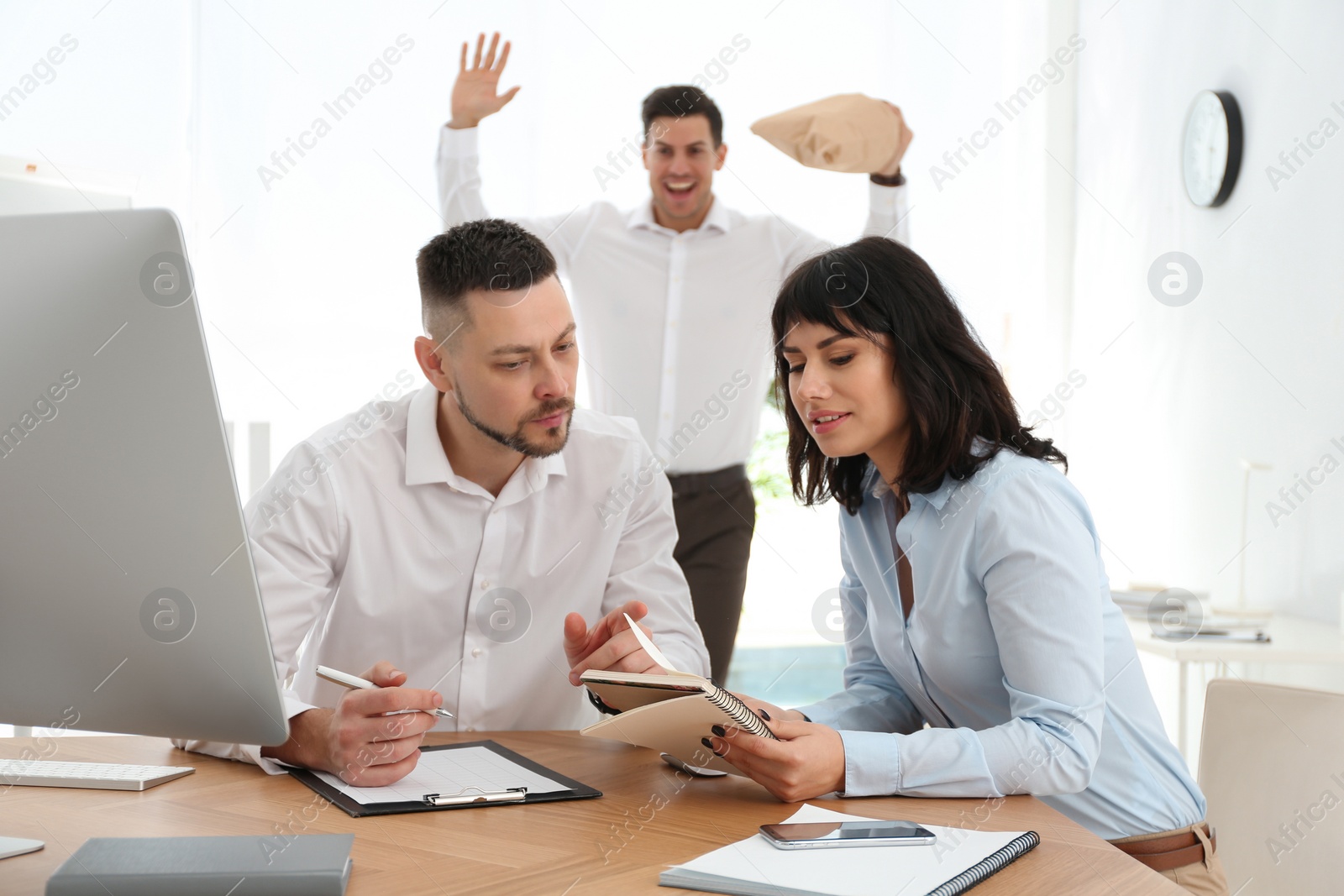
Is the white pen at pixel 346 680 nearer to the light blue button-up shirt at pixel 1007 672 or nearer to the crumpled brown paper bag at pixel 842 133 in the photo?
the light blue button-up shirt at pixel 1007 672

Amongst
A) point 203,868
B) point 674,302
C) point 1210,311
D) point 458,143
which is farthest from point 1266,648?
point 458,143

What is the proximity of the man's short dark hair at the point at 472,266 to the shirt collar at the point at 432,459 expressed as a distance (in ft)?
0.40

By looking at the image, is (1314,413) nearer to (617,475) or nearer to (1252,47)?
(1252,47)

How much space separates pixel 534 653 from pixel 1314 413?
6.60ft

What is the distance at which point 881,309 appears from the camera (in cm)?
139

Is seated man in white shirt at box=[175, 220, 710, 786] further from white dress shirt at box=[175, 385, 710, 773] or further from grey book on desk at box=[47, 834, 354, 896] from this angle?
grey book on desk at box=[47, 834, 354, 896]

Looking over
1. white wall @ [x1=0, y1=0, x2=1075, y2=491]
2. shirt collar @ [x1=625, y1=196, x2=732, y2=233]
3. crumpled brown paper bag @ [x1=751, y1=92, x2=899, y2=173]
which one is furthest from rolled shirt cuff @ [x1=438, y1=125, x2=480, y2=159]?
crumpled brown paper bag @ [x1=751, y1=92, x2=899, y2=173]

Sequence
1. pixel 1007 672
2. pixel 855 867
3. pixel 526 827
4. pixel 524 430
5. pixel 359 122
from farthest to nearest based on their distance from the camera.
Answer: pixel 359 122 < pixel 524 430 < pixel 1007 672 < pixel 526 827 < pixel 855 867

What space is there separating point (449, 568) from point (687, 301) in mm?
1385

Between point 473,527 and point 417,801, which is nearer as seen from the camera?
point 417,801

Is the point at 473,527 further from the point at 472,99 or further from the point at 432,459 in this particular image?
the point at 472,99

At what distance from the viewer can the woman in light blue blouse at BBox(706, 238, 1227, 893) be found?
3.67 ft

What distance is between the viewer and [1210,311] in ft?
9.96

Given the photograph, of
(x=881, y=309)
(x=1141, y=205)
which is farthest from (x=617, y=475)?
(x=1141, y=205)
